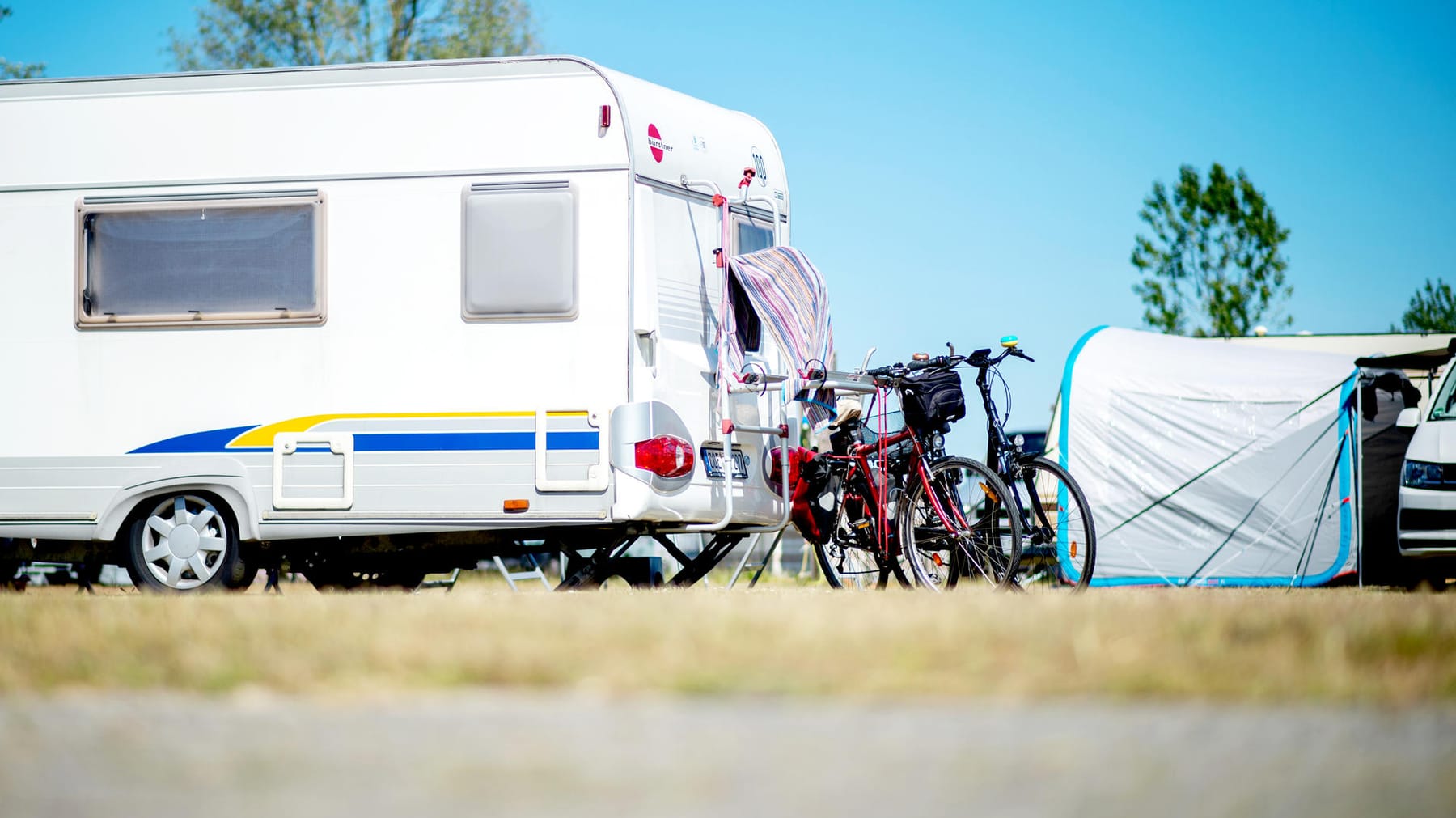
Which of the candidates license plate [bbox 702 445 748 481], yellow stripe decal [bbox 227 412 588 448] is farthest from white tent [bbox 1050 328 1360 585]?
yellow stripe decal [bbox 227 412 588 448]

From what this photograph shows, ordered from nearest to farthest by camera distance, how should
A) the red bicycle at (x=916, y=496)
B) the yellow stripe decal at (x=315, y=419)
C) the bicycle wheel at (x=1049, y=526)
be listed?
the bicycle wheel at (x=1049, y=526) < the yellow stripe decal at (x=315, y=419) < the red bicycle at (x=916, y=496)

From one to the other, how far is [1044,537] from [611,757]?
4966mm

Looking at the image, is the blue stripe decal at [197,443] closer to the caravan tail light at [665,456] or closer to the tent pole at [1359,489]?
the caravan tail light at [665,456]

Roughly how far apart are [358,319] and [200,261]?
942 millimetres

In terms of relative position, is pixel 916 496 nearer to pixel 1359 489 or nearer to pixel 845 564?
pixel 845 564

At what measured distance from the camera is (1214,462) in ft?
43.5

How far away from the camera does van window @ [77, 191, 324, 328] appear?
26.3 feet

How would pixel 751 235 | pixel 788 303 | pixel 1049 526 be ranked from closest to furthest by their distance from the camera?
1. pixel 1049 526
2. pixel 788 303
3. pixel 751 235

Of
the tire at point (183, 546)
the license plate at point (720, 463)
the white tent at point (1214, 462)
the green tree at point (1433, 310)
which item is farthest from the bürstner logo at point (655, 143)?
the green tree at point (1433, 310)

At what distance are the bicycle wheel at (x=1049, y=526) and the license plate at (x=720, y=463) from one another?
1500mm

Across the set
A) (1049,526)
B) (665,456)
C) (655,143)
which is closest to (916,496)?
(1049,526)

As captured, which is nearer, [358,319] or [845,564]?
[358,319]

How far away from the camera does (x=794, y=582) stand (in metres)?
14.5

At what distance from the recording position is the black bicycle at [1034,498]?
25.2ft
